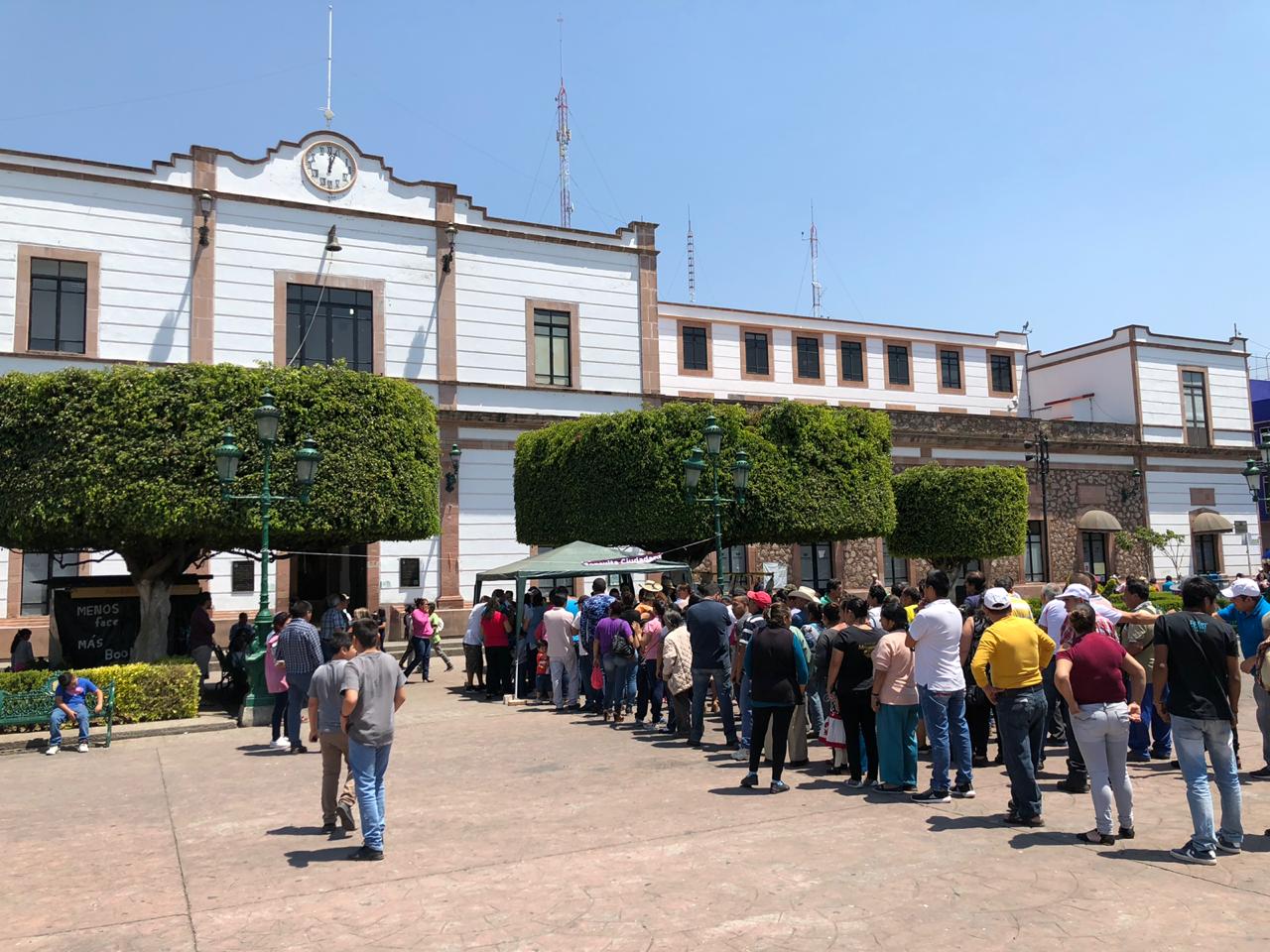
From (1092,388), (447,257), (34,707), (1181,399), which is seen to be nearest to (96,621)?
(34,707)

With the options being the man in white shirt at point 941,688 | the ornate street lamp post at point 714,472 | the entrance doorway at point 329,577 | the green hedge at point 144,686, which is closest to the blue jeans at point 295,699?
the green hedge at point 144,686

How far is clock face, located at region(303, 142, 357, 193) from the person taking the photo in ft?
82.9

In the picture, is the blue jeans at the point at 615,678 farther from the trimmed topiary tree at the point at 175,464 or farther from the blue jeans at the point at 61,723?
the blue jeans at the point at 61,723

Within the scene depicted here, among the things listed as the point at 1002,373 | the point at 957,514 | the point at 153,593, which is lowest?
the point at 153,593

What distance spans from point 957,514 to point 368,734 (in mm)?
25188

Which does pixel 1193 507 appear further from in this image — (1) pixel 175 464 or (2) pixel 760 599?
(1) pixel 175 464

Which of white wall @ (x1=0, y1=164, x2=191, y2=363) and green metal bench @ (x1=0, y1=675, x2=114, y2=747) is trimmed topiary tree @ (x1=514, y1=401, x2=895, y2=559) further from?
green metal bench @ (x1=0, y1=675, x2=114, y2=747)

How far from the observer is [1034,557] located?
3550 cm

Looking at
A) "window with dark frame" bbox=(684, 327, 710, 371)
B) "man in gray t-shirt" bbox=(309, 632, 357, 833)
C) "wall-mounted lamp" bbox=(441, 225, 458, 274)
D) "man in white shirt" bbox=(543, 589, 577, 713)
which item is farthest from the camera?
"window with dark frame" bbox=(684, 327, 710, 371)

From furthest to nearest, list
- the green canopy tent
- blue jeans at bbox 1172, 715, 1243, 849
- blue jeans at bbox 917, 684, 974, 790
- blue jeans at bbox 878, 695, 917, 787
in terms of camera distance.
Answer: the green canopy tent
blue jeans at bbox 878, 695, 917, 787
blue jeans at bbox 917, 684, 974, 790
blue jeans at bbox 1172, 715, 1243, 849

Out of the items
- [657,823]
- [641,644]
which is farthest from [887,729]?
[641,644]

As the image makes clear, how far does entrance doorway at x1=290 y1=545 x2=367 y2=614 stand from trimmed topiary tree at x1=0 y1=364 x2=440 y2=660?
741cm

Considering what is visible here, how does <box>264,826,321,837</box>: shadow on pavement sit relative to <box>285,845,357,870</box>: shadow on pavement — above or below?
below

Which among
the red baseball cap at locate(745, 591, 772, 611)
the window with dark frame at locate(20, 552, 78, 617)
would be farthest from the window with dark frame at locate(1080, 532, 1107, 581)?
the window with dark frame at locate(20, 552, 78, 617)
